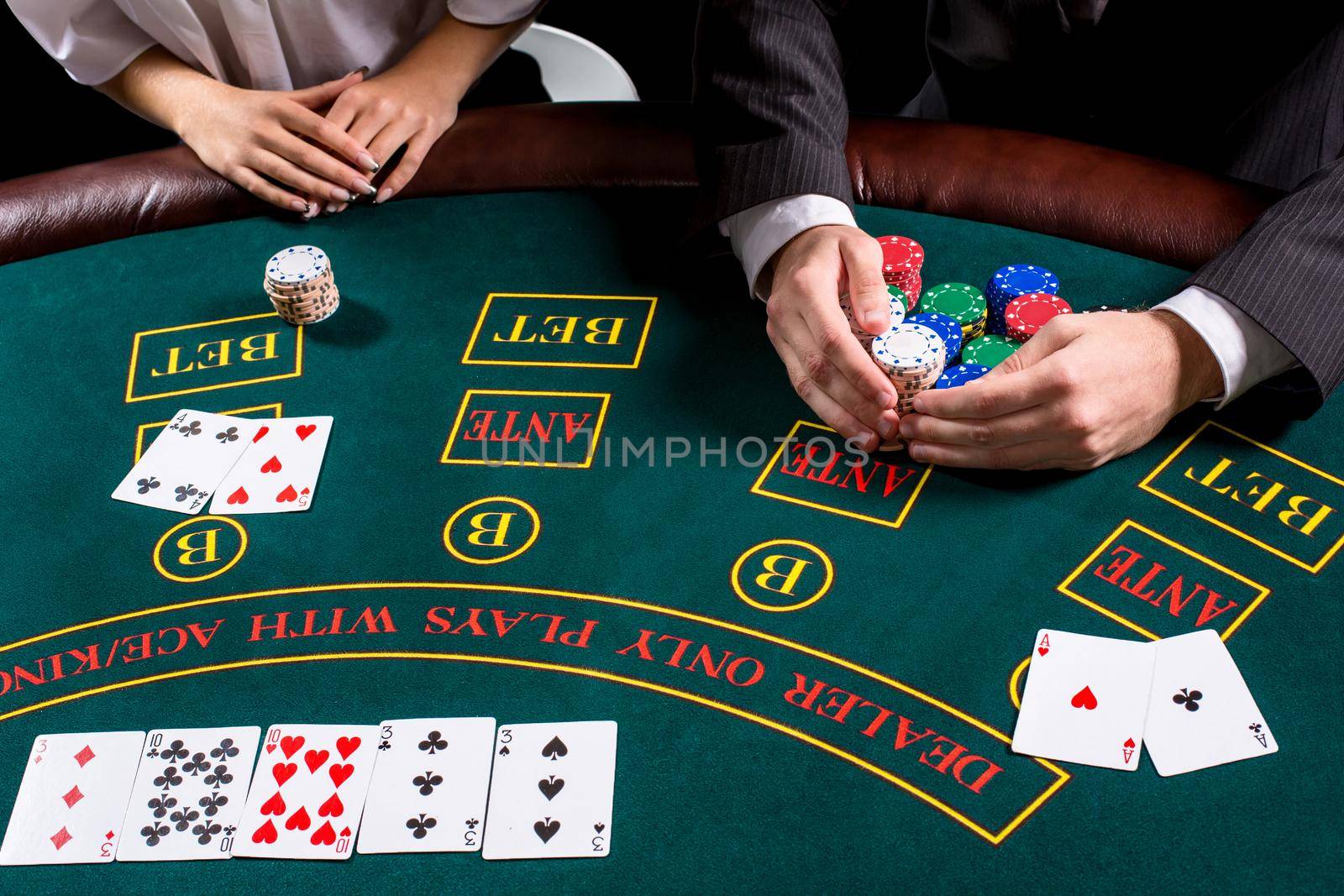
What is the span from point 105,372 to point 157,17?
0.91 metres

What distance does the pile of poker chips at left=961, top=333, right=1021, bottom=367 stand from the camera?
1.79 meters

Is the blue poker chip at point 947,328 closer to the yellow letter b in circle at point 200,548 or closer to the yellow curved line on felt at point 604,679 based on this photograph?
the yellow curved line on felt at point 604,679

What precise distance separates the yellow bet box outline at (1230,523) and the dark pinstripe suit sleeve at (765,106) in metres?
0.66

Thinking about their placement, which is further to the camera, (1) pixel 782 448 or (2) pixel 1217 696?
(1) pixel 782 448

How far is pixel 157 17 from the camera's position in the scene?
245 cm

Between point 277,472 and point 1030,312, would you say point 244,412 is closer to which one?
point 277,472

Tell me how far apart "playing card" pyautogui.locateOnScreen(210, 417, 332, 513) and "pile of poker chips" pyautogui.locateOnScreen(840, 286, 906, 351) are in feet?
2.62

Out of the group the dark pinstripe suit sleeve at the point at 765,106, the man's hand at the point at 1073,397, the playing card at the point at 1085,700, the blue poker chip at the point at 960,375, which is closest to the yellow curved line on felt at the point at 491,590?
the playing card at the point at 1085,700

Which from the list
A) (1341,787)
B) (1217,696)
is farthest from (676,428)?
(1341,787)

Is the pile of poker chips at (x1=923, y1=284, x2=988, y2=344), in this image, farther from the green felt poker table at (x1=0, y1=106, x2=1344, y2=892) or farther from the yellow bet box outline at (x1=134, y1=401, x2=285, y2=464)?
the yellow bet box outline at (x1=134, y1=401, x2=285, y2=464)

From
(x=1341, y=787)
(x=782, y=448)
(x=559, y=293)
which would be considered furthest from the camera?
(x=559, y=293)

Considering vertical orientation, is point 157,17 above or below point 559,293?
above

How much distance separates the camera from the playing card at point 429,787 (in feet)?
4.33

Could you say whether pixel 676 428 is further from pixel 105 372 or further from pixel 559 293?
pixel 105 372
